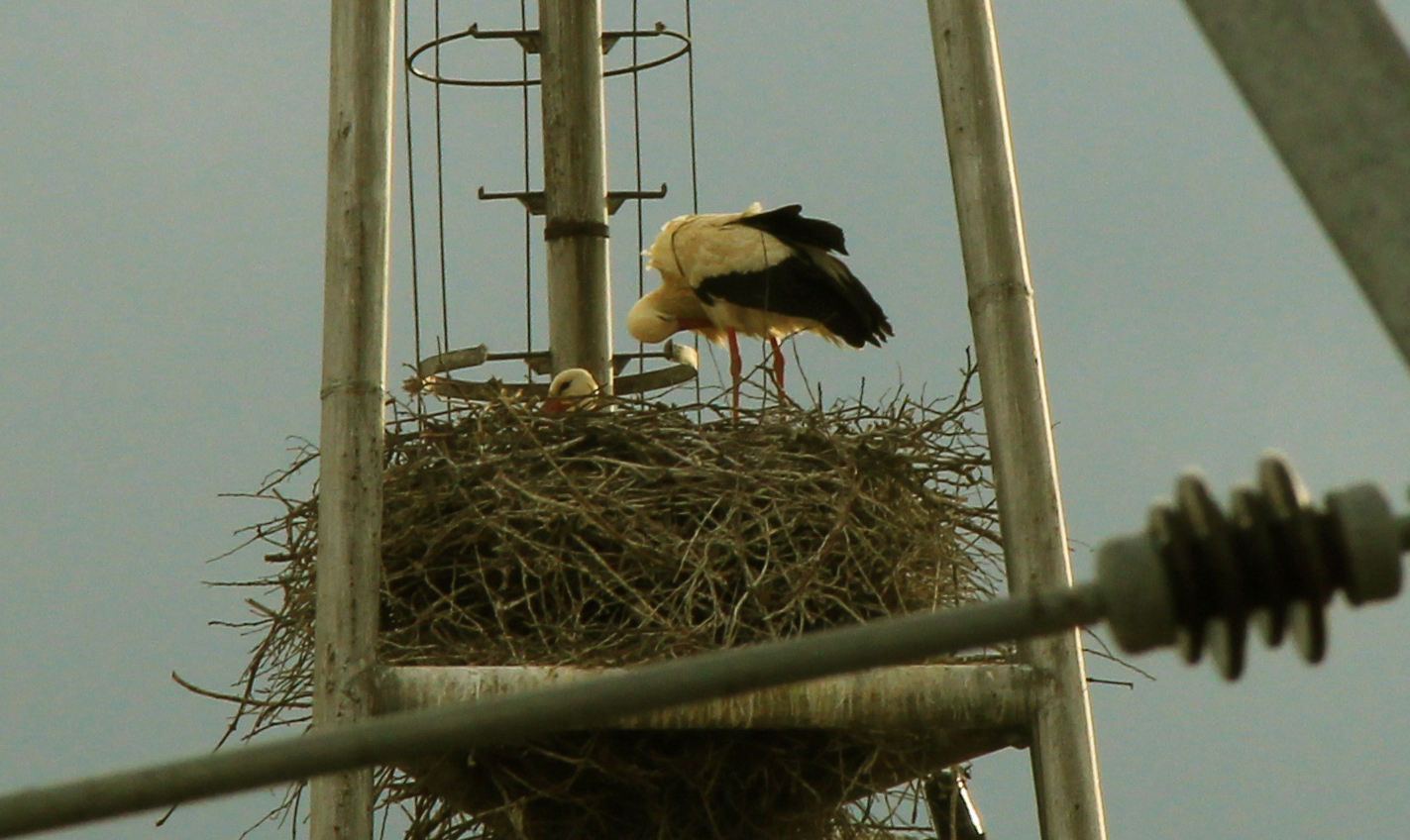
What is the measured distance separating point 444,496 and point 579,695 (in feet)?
12.3

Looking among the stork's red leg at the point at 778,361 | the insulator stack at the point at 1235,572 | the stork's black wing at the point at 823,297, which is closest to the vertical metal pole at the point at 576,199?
the stork's red leg at the point at 778,361

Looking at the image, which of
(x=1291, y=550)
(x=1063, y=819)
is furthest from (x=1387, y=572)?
(x=1063, y=819)

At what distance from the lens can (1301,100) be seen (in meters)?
1.50

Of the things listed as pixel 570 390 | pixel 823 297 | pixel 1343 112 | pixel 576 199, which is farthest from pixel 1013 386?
pixel 1343 112

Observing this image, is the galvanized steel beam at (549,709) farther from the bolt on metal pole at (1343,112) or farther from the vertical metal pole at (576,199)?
the vertical metal pole at (576,199)

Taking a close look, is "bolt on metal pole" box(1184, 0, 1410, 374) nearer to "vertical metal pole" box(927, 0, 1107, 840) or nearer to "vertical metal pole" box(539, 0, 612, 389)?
"vertical metal pole" box(927, 0, 1107, 840)

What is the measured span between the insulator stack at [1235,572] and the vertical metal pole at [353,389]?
333 centimetres

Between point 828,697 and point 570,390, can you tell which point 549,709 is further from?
point 570,390

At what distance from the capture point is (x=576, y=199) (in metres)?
6.73

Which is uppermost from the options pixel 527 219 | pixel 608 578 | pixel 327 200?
pixel 527 219

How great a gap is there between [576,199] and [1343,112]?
5326 mm

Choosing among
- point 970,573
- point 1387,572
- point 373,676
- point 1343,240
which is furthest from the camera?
point 970,573

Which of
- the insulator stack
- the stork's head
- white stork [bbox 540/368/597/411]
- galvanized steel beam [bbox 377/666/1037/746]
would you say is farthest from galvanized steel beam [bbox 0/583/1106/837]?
the stork's head

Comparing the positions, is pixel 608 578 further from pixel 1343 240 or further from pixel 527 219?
pixel 1343 240
